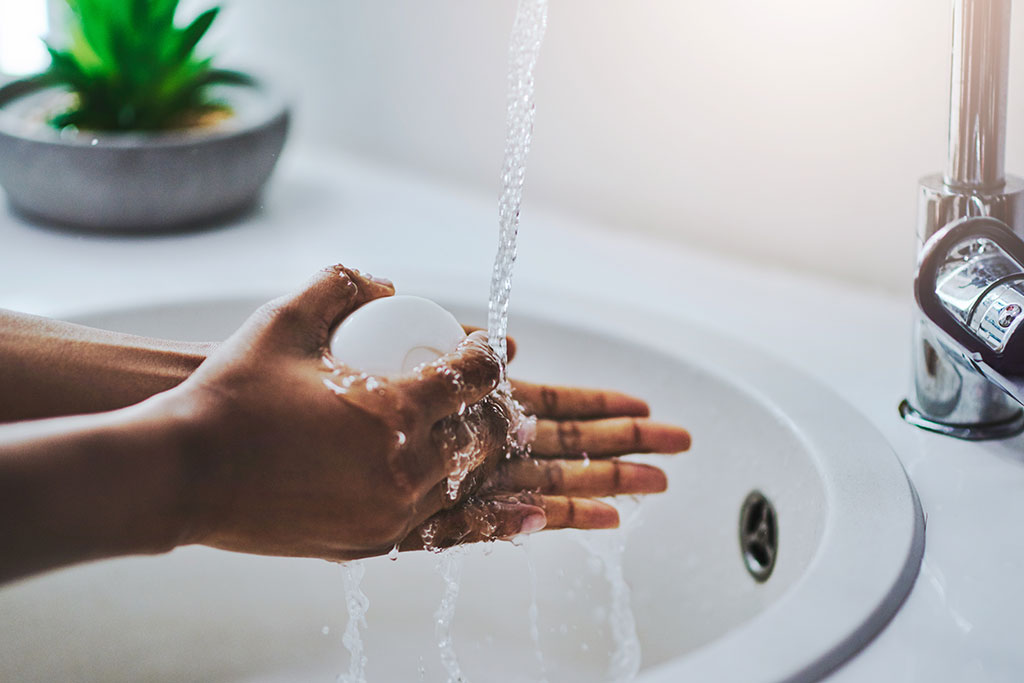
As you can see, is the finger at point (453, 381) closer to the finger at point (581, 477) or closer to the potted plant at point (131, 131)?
the finger at point (581, 477)

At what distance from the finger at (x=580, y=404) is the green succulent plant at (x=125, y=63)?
1.49 ft

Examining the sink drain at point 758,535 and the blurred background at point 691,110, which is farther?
the blurred background at point 691,110

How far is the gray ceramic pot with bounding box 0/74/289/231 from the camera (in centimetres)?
77

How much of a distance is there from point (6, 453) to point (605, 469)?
0.31 metres

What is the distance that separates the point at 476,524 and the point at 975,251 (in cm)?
26

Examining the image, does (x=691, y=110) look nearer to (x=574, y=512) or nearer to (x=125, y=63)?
(x=574, y=512)

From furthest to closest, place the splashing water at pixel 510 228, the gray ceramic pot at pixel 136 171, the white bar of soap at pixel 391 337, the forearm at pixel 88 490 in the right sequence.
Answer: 1. the gray ceramic pot at pixel 136 171
2. the splashing water at pixel 510 228
3. the white bar of soap at pixel 391 337
4. the forearm at pixel 88 490

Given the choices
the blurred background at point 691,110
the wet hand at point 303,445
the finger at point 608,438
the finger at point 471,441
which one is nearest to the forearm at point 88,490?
the wet hand at point 303,445

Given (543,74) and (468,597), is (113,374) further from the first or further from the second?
(543,74)

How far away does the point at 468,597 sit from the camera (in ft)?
2.16

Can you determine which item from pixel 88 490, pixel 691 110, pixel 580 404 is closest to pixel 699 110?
pixel 691 110

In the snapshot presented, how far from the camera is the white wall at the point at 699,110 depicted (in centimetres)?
66

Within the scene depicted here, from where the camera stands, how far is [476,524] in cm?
50

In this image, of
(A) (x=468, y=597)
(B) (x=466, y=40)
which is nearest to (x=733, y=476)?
(A) (x=468, y=597)
